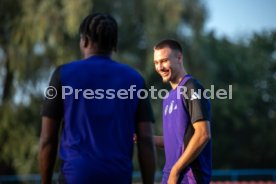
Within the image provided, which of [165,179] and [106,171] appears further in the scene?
[165,179]

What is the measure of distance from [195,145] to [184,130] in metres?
0.19

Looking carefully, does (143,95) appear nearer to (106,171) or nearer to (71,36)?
(106,171)

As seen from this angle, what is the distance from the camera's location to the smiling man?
3760 mm

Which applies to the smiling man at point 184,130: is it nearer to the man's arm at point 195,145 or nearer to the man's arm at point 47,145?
the man's arm at point 195,145

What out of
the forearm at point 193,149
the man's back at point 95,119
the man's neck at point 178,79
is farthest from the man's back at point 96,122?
the man's neck at point 178,79

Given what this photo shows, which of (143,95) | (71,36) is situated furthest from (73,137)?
(71,36)

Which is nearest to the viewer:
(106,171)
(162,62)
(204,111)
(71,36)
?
(106,171)

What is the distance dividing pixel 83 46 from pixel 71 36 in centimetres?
1405

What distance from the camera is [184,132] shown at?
391 centimetres

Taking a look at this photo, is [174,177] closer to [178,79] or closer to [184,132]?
[184,132]

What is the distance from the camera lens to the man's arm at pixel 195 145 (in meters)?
3.74

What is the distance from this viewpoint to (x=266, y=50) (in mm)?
39000

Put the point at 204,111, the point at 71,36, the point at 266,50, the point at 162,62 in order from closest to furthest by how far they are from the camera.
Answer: the point at 204,111 < the point at 162,62 < the point at 71,36 < the point at 266,50

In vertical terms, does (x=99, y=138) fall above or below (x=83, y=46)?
below
